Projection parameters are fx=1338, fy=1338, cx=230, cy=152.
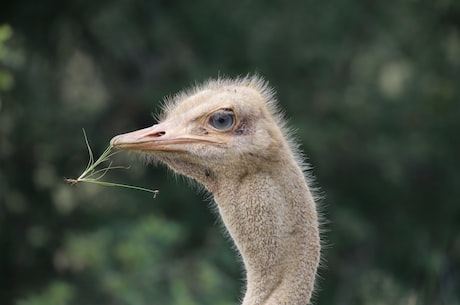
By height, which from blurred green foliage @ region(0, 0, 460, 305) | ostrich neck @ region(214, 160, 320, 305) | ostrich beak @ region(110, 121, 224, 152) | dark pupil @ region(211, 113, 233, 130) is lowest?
ostrich neck @ region(214, 160, 320, 305)

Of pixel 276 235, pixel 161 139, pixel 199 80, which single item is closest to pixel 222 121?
pixel 161 139

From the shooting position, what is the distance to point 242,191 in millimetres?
4832

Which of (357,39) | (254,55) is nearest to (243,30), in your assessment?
(254,55)

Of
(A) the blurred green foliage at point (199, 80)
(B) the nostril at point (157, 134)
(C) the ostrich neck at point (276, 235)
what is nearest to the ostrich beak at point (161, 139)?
(B) the nostril at point (157, 134)

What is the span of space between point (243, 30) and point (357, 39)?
66.2 inches

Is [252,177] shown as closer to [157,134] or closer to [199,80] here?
[157,134]

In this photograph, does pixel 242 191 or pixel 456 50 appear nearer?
pixel 242 191

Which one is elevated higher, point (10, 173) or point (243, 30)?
point (243, 30)

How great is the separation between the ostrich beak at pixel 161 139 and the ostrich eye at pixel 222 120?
55mm

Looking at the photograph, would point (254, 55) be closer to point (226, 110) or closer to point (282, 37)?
point (282, 37)

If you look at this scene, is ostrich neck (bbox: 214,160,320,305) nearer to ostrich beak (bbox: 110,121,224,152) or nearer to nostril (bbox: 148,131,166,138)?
ostrich beak (bbox: 110,121,224,152)

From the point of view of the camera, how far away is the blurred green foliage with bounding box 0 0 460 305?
12.0 meters

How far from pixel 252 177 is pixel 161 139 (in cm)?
36

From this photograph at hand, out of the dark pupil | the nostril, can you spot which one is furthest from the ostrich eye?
the nostril
